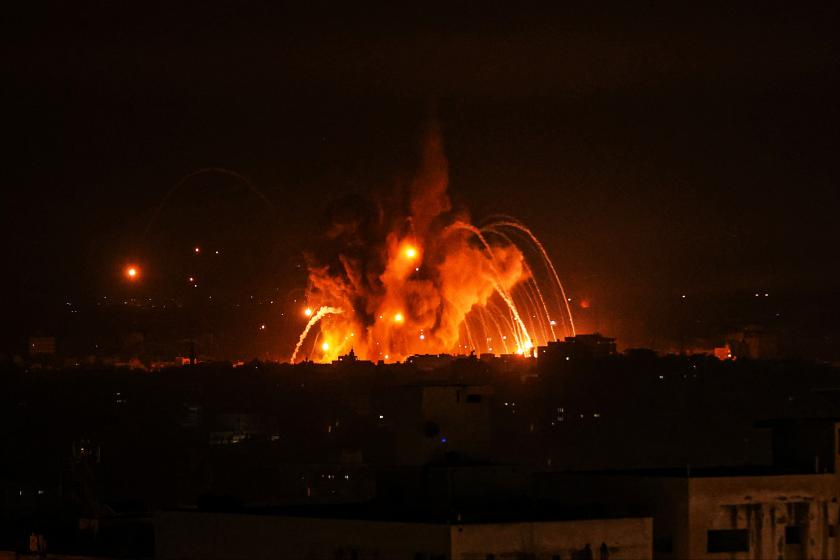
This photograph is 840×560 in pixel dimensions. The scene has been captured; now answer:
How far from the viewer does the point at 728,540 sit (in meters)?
54.5

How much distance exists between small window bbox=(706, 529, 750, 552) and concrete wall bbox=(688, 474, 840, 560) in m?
0.11

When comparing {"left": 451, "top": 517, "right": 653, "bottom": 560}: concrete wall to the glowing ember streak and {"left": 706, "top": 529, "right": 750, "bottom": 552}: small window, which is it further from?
the glowing ember streak

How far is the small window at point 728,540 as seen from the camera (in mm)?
54219

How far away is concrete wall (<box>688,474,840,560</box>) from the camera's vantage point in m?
53.8

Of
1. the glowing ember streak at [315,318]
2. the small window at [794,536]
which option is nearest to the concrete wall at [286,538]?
the small window at [794,536]

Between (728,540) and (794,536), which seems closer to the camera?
(728,540)

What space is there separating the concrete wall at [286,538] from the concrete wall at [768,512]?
8.22m

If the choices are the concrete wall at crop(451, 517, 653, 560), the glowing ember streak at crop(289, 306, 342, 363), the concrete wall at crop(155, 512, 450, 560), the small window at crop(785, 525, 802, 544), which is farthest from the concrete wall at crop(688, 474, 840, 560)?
the glowing ember streak at crop(289, 306, 342, 363)

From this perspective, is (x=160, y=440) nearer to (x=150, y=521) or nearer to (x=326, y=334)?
(x=326, y=334)

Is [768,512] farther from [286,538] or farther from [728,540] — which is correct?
[286,538]

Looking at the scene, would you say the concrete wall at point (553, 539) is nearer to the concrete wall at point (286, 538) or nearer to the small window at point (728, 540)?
the concrete wall at point (286, 538)

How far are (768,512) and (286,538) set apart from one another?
1179 cm

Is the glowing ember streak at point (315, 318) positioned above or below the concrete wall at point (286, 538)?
above

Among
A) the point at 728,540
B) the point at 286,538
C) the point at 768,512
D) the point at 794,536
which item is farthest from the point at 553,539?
the point at 794,536
